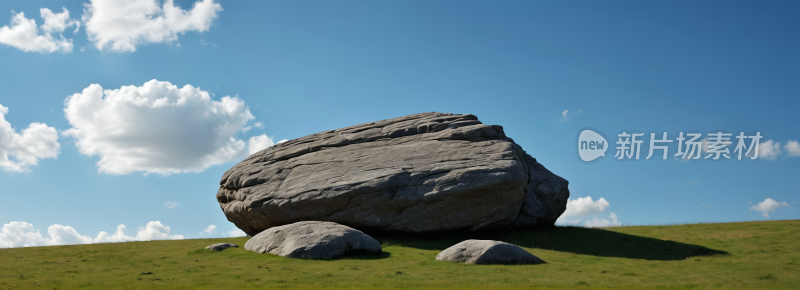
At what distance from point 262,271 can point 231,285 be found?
3102 mm

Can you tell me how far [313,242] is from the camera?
76.0 feet

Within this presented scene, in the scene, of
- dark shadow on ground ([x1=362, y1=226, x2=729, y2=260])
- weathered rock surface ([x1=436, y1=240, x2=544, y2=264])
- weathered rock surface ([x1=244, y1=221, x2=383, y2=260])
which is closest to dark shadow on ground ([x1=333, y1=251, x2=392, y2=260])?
weathered rock surface ([x1=244, y1=221, x2=383, y2=260])

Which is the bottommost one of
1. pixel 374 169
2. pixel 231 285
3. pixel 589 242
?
pixel 231 285

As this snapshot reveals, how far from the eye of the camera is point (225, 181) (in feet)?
124

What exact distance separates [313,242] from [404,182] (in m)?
7.64

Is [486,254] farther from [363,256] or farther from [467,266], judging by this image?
[363,256]

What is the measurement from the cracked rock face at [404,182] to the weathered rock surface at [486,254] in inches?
233

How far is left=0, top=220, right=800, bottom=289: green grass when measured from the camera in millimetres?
17031

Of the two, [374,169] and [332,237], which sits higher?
[374,169]

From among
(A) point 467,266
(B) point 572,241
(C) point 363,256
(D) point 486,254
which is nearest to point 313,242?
(C) point 363,256

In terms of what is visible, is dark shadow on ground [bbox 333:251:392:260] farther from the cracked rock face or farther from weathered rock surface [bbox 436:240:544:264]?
the cracked rock face

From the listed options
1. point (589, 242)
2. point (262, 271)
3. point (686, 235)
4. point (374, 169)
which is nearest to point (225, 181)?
point (374, 169)

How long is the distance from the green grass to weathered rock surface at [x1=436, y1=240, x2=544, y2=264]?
0.82 meters

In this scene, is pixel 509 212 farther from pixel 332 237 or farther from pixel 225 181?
pixel 225 181
